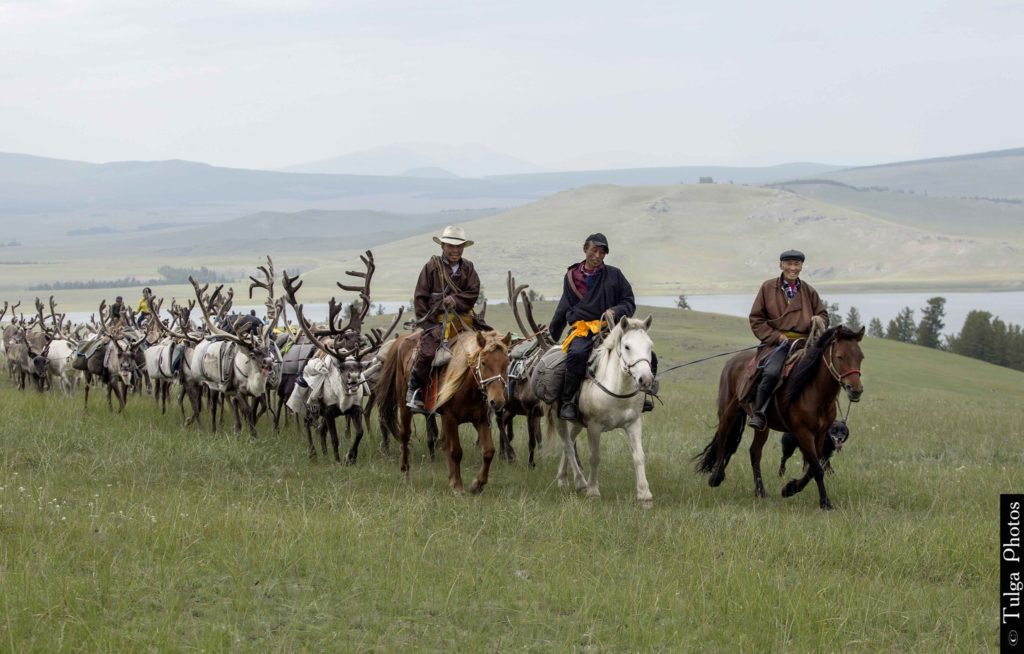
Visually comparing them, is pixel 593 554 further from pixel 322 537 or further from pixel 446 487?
pixel 446 487

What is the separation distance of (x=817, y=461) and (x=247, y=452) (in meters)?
7.66

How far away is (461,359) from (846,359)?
4.46m

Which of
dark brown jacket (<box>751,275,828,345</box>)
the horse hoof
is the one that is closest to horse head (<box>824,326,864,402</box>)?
dark brown jacket (<box>751,275,828,345</box>)

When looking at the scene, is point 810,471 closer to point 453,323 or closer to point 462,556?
point 453,323

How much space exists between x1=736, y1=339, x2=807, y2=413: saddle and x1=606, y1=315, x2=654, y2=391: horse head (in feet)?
6.15

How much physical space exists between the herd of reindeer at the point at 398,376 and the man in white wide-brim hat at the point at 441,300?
0.24 metres

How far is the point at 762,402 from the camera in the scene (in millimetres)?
13805

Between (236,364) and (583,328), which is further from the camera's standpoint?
(236,364)

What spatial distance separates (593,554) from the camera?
10.4 metres

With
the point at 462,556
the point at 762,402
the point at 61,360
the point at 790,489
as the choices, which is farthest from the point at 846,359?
the point at 61,360

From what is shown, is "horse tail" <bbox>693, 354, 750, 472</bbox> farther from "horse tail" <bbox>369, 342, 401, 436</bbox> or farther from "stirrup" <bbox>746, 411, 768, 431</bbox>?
"horse tail" <bbox>369, 342, 401, 436</bbox>

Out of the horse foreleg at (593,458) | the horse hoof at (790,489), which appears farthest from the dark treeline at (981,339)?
the horse foreleg at (593,458)

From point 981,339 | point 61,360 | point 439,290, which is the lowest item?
point 981,339

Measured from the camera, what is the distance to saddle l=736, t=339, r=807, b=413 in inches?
538
